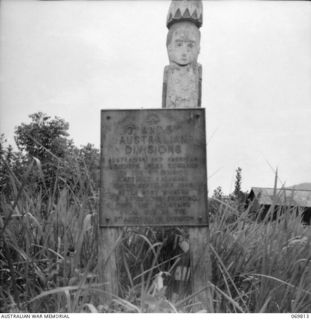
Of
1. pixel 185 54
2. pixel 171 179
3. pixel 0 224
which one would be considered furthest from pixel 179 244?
pixel 185 54

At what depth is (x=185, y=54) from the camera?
4.93 m

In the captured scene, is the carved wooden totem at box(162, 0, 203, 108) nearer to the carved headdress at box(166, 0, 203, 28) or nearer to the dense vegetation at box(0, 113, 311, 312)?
the carved headdress at box(166, 0, 203, 28)

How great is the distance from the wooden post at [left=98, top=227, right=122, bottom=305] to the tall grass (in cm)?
8

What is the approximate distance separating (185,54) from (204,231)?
2.49m

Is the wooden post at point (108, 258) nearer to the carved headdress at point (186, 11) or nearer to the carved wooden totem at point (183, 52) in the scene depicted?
the carved wooden totem at point (183, 52)

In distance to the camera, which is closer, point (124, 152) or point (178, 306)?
point (178, 306)

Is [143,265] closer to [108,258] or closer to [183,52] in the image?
[108,258]

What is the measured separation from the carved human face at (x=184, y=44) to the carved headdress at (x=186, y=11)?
6 cm

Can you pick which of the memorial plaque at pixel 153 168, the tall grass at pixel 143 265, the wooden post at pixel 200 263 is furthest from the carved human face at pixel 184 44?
the wooden post at pixel 200 263

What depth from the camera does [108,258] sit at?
2986 mm

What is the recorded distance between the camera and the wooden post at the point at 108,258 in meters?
3.04

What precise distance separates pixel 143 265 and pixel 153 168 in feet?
→ 2.77

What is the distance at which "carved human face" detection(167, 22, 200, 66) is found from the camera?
194 inches

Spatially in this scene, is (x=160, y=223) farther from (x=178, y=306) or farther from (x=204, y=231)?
(x=178, y=306)
